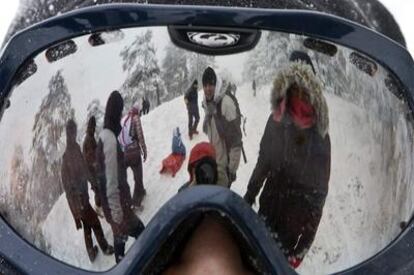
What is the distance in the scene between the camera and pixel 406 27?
11.2ft

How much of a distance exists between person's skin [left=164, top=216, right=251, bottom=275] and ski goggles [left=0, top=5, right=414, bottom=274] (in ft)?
0.06

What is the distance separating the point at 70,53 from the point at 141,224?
12.6 inches

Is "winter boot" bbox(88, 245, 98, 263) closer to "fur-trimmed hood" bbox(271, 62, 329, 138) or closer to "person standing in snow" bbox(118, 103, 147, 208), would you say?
"person standing in snow" bbox(118, 103, 147, 208)

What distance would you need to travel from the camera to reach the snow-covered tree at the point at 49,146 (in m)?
1.98

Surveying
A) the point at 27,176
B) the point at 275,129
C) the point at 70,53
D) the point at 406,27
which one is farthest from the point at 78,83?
the point at 406,27

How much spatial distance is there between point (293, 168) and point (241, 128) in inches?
4.5

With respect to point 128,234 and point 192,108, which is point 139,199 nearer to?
point 128,234

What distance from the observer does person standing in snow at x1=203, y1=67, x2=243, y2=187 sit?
196 cm

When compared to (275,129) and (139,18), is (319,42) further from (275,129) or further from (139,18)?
(139,18)

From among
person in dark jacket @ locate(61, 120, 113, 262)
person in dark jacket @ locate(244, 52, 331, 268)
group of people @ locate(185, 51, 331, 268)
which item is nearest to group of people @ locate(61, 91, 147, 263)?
person in dark jacket @ locate(61, 120, 113, 262)

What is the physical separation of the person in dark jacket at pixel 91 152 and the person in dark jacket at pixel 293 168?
26 centimetres

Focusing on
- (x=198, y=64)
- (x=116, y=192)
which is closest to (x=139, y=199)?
(x=116, y=192)

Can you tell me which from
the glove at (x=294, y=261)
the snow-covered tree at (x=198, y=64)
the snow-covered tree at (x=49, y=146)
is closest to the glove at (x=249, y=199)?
the glove at (x=294, y=261)

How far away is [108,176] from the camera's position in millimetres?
1961
